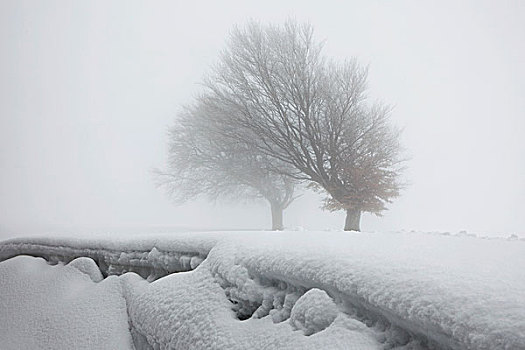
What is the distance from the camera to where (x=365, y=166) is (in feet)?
35.8

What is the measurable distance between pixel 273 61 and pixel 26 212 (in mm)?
40764

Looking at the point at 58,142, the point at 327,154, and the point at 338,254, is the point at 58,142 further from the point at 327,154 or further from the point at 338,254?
the point at 338,254

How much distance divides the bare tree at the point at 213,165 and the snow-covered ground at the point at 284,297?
8731mm

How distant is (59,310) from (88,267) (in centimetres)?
68

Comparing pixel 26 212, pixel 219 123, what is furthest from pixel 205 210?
pixel 219 123

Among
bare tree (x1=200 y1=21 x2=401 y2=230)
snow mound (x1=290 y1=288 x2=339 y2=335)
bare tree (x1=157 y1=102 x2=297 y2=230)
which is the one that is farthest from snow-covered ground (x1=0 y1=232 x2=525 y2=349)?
bare tree (x1=157 y1=102 x2=297 y2=230)

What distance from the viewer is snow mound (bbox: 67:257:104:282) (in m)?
4.11

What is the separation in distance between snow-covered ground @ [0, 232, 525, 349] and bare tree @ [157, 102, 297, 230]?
8731mm

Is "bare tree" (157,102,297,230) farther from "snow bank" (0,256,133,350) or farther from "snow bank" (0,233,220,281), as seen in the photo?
"snow bank" (0,256,133,350)

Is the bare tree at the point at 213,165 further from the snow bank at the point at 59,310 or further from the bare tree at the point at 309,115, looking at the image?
the snow bank at the point at 59,310

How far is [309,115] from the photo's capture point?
443 inches

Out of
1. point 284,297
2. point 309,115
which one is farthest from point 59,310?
point 309,115

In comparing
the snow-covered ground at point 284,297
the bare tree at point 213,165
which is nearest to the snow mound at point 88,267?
the snow-covered ground at point 284,297

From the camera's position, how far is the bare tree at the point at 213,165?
13.2m
